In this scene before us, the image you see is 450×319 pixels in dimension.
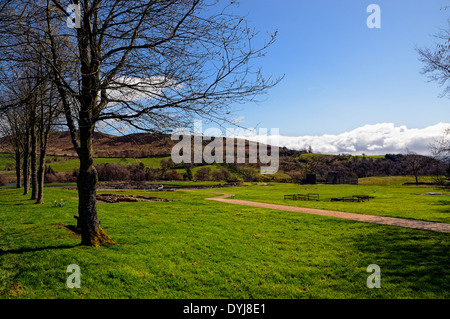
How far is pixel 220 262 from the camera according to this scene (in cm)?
805

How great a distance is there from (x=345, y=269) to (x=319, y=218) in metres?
8.65

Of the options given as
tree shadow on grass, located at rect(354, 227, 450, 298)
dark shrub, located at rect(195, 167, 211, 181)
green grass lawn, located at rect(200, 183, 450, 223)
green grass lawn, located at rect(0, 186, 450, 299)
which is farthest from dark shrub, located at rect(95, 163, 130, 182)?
tree shadow on grass, located at rect(354, 227, 450, 298)

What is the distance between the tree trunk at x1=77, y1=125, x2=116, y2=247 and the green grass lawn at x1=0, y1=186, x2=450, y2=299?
0.50 meters

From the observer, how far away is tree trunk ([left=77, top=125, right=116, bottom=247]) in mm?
8211

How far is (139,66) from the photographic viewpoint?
7258 millimetres

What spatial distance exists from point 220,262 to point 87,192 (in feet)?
15.8

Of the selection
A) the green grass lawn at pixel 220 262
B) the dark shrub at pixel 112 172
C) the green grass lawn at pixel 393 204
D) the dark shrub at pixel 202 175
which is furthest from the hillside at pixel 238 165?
the dark shrub at pixel 202 175

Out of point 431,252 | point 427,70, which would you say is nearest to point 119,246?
point 431,252

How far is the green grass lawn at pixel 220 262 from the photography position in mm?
6133

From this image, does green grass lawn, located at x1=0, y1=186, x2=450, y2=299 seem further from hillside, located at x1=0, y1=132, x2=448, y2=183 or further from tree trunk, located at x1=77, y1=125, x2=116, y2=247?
hillside, located at x1=0, y1=132, x2=448, y2=183

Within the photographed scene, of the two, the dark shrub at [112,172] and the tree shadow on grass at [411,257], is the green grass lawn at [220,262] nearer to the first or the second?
the tree shadow on grass at [411,257]

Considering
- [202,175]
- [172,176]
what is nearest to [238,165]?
[202,175]

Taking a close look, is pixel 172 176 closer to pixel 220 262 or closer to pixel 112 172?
pixel 112 172

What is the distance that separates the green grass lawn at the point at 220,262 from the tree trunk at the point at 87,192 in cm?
50
